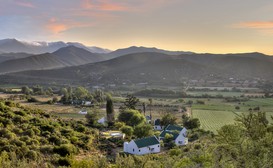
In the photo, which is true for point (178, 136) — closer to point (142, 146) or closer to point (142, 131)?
point (142, 131)

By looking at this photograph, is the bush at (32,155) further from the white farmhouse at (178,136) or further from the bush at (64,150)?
the white farmhouse at (178,136)

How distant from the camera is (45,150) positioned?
27125 mm

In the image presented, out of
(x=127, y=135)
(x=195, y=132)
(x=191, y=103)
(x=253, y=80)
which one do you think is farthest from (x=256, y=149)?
(x=253, y=80)

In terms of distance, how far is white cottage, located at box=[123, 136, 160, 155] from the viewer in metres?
36.7

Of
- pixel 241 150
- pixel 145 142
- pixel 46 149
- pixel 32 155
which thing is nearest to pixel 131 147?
pixel 145 142

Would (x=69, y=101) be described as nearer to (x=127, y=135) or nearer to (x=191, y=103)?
(x=191, y=103)

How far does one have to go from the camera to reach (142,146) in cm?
3747

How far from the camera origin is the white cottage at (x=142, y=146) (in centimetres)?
3666

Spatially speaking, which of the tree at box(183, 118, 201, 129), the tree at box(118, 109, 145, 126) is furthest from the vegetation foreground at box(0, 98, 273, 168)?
the tree at box(183, 118, 201, 129)

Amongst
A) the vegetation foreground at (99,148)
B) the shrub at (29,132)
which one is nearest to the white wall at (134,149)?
the vegetation foreground at (99,148)

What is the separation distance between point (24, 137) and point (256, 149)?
2098 cm

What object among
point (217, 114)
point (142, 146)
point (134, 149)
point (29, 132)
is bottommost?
point (217, 114)

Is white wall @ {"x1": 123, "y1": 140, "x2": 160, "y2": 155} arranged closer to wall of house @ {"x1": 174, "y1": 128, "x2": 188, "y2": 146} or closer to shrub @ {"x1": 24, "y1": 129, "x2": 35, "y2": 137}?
wall of house @ {"x1": 174, "y1": 128, "x2": 188, "y2": 146}

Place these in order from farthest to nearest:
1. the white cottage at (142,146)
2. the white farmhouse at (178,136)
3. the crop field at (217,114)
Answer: the crop field at (217,114)
the white farmhouse at (178,136)
the white cottage at (142,146)
